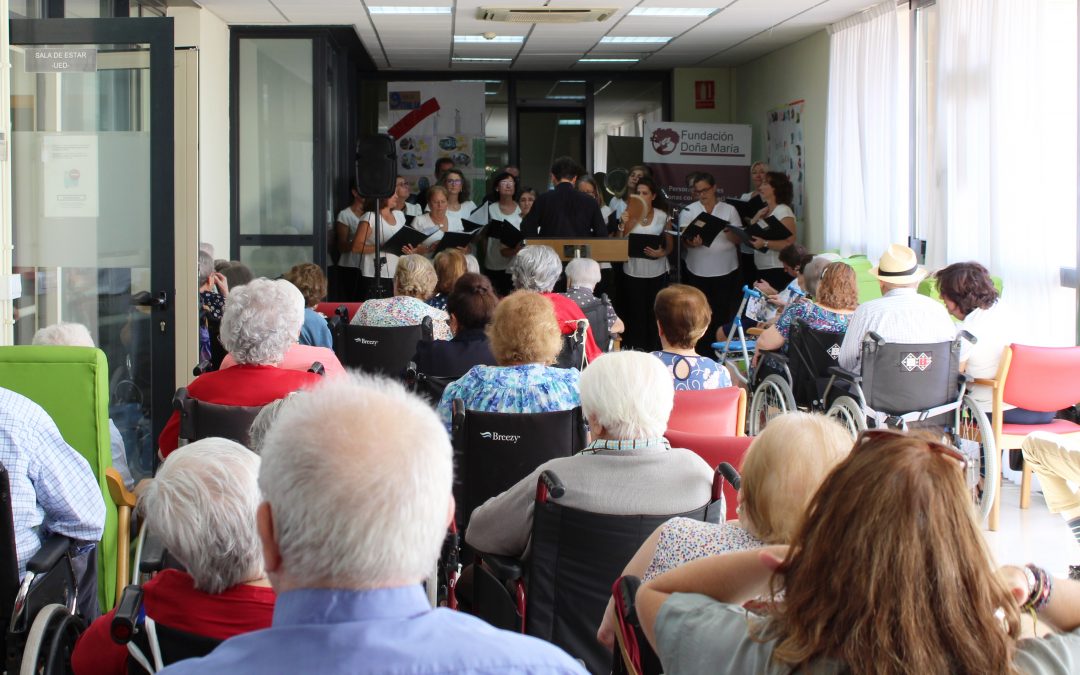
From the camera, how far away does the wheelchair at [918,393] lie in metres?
5.07

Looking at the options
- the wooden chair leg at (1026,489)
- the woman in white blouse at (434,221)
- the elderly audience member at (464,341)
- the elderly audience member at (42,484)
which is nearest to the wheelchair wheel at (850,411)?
the wooden chair leg at (1026,489)

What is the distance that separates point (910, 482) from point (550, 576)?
50.7 inches

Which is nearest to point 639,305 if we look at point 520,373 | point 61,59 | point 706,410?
point 61,59

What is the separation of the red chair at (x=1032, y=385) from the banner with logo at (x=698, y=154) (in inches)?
270

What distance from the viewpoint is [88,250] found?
16.6ft

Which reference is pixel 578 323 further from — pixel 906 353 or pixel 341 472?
pixel 341 472

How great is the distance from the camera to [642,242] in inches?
390

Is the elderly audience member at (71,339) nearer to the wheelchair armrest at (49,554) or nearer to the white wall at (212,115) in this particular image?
the wheelchair armrest at (49,554)

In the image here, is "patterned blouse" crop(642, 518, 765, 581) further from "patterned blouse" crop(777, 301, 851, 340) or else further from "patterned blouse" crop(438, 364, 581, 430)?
"patterned blouse" crop(777, 301, 851, 340)

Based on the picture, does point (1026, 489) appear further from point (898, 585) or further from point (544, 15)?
point (544, 15)

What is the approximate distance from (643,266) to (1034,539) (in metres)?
5.62

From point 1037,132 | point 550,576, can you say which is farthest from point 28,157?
point 1037,132

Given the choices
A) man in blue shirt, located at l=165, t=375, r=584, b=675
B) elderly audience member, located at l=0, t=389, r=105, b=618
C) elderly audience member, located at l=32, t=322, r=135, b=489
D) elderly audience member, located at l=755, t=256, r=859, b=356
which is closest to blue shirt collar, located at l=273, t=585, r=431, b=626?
man in blue shirt, located at l=165, t=375, r=584, b=675

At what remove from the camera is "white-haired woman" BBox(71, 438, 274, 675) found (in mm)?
1679
